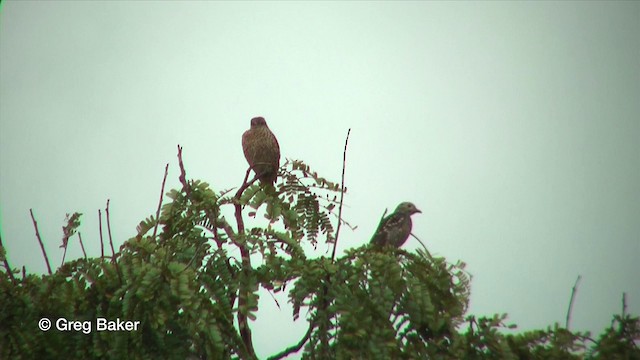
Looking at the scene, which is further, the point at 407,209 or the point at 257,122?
the point at 257,122

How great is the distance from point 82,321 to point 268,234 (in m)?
1.16

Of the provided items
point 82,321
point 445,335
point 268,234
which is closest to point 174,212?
point 268,234

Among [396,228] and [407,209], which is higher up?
[407,209]

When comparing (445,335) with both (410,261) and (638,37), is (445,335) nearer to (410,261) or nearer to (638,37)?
(410,261)

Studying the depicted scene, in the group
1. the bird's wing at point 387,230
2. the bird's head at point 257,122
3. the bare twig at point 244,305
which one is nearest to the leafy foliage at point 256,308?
the bare twig at point 244,305

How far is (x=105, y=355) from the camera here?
310 cm

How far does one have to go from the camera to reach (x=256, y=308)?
3221 millimetres
